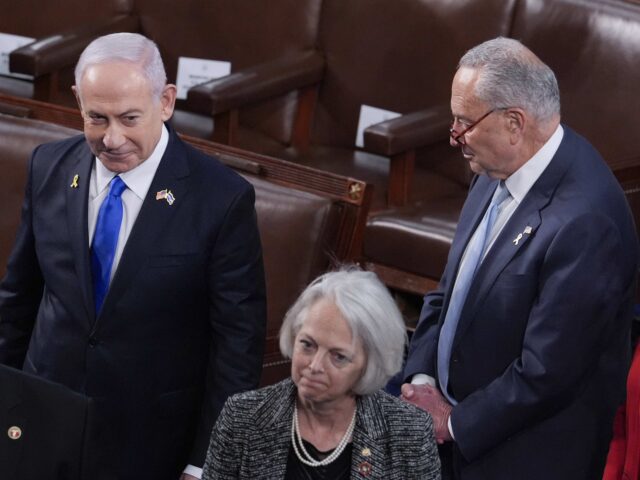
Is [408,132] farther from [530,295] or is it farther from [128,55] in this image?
[128,55]

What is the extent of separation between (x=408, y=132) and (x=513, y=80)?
140 cm

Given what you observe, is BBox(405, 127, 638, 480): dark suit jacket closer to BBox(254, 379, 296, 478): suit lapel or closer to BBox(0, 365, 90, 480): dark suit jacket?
BBox(254, 379, 296, 478): suit lapel

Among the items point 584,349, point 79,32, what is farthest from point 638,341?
point 79,32

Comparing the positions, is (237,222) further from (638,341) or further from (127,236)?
(638,341)

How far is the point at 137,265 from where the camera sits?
2.31 meters

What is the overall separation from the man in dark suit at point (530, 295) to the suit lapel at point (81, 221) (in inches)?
24.9

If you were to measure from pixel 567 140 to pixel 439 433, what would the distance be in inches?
23.1

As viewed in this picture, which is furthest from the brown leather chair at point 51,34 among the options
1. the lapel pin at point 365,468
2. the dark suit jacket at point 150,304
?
the lapel pin at point 365,468

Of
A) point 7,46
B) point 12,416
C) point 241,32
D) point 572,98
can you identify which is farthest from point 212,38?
point 12,416

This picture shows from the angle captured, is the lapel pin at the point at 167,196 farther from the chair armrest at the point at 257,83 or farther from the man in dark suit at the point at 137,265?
the chair armrest at the point at 257,83

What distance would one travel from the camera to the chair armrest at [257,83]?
13.3ft

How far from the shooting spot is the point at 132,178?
2346 millimetres

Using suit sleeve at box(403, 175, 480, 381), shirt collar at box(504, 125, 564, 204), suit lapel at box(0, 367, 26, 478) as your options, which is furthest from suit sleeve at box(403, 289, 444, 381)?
suit lapel at box(0, 367, 26, 478)

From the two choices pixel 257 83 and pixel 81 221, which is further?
pixel 257 83
